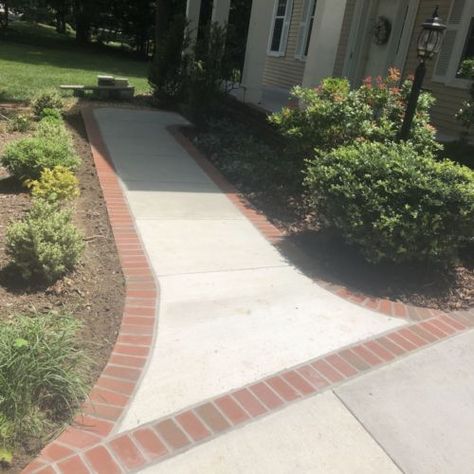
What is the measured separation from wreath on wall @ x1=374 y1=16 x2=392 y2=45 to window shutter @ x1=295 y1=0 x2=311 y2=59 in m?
2.52

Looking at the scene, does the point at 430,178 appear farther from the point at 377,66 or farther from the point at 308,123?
the point at 377,66

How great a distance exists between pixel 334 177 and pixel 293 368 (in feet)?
6.66

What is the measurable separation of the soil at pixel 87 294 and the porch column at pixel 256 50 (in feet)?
17.9

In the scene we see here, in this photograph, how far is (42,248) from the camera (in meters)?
3.37

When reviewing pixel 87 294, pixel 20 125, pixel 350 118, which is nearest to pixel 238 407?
pixel 87 294

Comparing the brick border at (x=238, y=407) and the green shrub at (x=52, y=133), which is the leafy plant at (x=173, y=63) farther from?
the brick border at (x=238, y=407)

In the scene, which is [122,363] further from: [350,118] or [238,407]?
[350,118]

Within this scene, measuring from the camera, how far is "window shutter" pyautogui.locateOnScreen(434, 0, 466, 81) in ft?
26.9

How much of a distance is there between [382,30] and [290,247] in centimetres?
721

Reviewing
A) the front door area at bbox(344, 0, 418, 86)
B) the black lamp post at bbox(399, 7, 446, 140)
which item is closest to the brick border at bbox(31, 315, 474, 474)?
the black lamp post at bbox(399, 7, 446, 140)

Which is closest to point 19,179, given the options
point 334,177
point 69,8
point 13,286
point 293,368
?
point 13,286

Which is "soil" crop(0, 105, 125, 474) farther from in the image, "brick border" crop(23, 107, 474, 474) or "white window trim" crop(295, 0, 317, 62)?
"white window trim" crop(295, 0, 317, 62)

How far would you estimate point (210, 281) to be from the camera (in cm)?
375

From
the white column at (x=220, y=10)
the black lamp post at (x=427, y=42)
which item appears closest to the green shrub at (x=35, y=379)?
the black lamp post at (x=427, y=42)
